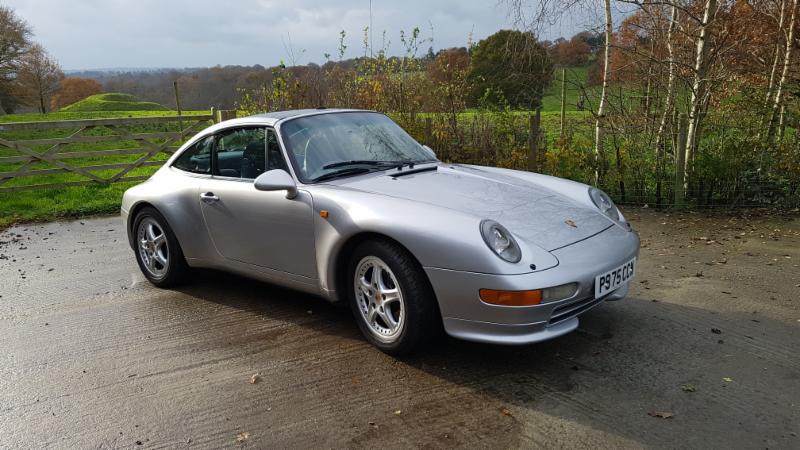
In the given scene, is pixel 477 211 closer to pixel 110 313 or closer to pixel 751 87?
pixel 110 313

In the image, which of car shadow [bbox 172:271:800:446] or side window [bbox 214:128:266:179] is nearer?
car shadow [bbox 172:271:800:446]

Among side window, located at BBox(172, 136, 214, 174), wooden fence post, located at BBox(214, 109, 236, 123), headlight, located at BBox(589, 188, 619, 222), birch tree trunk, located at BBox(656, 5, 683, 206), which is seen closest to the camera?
headlight, located at BBox(589, 188, 619, 222)

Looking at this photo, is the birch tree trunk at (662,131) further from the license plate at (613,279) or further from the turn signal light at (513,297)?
the turn signal light at (513,297)

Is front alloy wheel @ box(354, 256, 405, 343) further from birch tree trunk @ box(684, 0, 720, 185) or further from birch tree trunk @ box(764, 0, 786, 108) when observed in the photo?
birch tree trunk @ box(764, 0, 786, 108)

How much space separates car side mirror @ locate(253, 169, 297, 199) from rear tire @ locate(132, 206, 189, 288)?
1497 mm

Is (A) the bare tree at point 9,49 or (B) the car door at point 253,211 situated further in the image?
(A) the bare tree at point 9,49

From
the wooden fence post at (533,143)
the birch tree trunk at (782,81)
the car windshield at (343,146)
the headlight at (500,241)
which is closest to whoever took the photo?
the headlight at (500,241)

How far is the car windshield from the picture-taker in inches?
162

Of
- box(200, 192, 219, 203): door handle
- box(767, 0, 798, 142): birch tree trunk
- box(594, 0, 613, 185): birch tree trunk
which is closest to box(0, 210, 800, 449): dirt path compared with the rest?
box(200, 192, 219, 203): door handle

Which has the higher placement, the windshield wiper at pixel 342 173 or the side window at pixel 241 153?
the side window at pixel 241 153

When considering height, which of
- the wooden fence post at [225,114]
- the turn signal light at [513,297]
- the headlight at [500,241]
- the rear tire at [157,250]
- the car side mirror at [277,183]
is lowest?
the rear tire at [157,250]

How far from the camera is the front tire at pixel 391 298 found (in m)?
3.30

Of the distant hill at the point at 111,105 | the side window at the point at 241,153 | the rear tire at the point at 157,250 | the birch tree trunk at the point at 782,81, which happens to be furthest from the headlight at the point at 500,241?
the distant hill at the point at 111,105

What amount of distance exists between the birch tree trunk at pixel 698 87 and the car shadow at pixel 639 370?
12.1 ft
